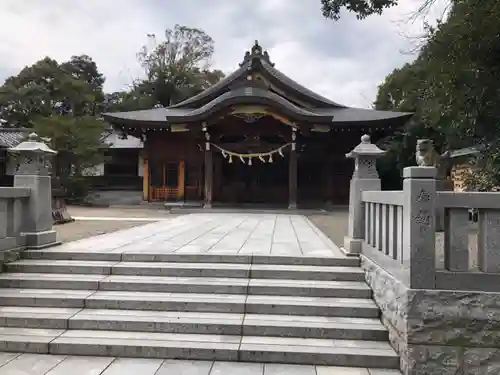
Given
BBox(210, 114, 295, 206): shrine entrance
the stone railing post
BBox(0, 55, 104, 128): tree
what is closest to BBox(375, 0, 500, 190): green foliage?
the stone railing post

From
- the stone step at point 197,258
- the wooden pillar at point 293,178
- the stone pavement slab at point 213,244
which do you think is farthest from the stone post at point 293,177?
the stone step at point 197,258

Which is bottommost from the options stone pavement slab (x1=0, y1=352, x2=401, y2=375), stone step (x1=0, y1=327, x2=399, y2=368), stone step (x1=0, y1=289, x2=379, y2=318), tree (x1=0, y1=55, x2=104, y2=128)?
stone pavement slab (x1=0, y1=352, x2=401, y2=375)

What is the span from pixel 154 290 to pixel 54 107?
99.9 feet

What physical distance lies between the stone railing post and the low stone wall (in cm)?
12

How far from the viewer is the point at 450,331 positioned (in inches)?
129

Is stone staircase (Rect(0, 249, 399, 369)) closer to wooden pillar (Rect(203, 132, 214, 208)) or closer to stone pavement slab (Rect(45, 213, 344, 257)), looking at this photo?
stone pavement slab (Rect(45, 213, 344, 257))

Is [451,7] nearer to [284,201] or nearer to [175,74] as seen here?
[284,201]

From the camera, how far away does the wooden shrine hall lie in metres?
16.5

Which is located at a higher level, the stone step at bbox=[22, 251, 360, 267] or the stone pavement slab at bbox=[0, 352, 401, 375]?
the stone step at bbox=[22, 251, 360, 267]

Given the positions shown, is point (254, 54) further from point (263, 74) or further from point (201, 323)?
point (201, 323)

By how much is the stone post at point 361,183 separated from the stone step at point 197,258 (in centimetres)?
41

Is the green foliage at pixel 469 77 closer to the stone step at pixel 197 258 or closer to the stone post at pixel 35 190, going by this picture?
the stone step at pixel 197 258

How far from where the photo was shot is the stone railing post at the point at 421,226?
10.7ft

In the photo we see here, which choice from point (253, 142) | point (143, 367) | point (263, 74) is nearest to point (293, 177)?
point (253, 142)
